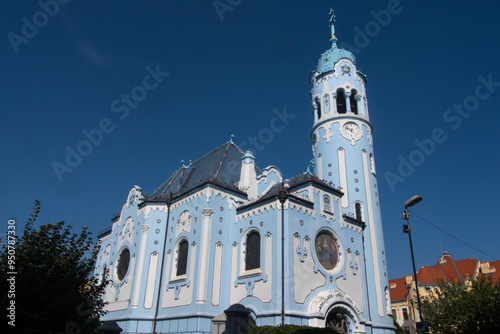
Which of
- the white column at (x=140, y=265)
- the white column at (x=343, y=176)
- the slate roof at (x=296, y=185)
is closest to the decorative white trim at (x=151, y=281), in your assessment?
the white column at (x=140, y=265)

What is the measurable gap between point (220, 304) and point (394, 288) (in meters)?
45.0

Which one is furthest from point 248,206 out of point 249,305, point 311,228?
point 249,305

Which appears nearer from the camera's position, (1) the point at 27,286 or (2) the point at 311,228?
(1) the point at 27,286

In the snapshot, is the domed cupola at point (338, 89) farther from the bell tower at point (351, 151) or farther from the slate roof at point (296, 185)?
the slate roof at point (296, 185)

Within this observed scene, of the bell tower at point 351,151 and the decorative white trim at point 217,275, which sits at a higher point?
the bell tower at point 351,151

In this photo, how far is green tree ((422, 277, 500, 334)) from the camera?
22.7 metres

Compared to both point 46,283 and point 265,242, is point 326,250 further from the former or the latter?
point 46,283

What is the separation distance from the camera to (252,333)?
2122 centimetres

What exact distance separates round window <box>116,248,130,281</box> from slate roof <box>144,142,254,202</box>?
517cm

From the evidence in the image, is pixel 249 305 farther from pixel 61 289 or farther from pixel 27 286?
pixel 27 286

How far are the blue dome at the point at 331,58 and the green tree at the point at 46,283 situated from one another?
29171 millimetres

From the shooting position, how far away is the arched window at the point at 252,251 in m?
26.5

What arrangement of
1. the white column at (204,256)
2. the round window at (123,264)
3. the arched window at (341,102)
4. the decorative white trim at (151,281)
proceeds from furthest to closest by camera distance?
the arched window at (341,102) < the round window at (123,264) < the decorative white trim at (151,281) < the white column at (204,256)

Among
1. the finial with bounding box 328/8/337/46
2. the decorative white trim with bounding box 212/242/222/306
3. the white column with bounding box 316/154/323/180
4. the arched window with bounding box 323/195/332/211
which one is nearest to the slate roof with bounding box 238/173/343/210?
the arched window with bounding box 323/195/332/211
